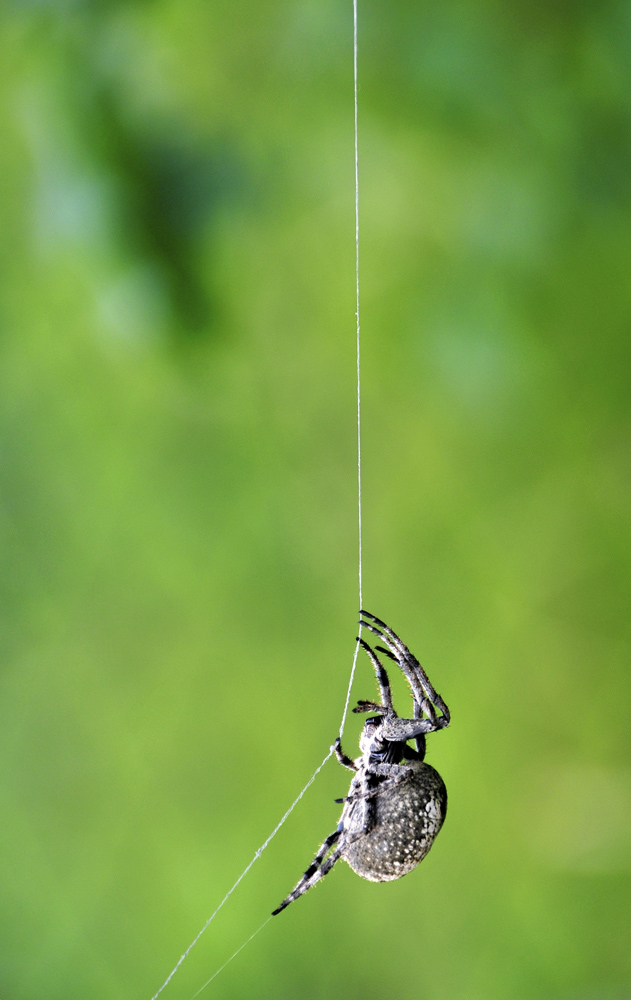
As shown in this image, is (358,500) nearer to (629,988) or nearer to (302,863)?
(302,863)

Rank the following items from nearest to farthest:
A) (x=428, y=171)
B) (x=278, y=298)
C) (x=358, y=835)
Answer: (x=358, y=835)
(x=428, y=171)
(x=278, y=298)

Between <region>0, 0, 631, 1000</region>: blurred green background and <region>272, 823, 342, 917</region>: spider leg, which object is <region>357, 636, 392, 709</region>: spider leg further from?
<region>0, 0, 631, 1000</region>: blurred green background

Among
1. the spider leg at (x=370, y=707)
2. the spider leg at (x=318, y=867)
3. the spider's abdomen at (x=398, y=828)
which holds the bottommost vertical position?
the spider leg at (x=318, y=867)

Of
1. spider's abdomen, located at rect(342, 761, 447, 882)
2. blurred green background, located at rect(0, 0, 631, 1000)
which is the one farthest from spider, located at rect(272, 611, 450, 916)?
blurred green background, located at rect(0, 0, 631, 1000)

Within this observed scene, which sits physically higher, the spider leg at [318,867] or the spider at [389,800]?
the spider at [389,800]

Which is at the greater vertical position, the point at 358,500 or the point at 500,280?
the point at 500,280

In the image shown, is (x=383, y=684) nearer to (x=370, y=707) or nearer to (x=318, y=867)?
(x=370, y=707)

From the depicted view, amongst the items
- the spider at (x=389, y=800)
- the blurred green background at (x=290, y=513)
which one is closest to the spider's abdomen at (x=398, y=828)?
the spider at (x=389, y=800)

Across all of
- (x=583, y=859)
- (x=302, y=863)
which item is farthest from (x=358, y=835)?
(x=583, y=859)

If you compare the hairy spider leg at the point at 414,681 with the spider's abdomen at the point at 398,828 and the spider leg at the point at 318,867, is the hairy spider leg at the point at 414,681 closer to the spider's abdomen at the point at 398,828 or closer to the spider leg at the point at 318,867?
the spider's abdomen at the point at 398,828
